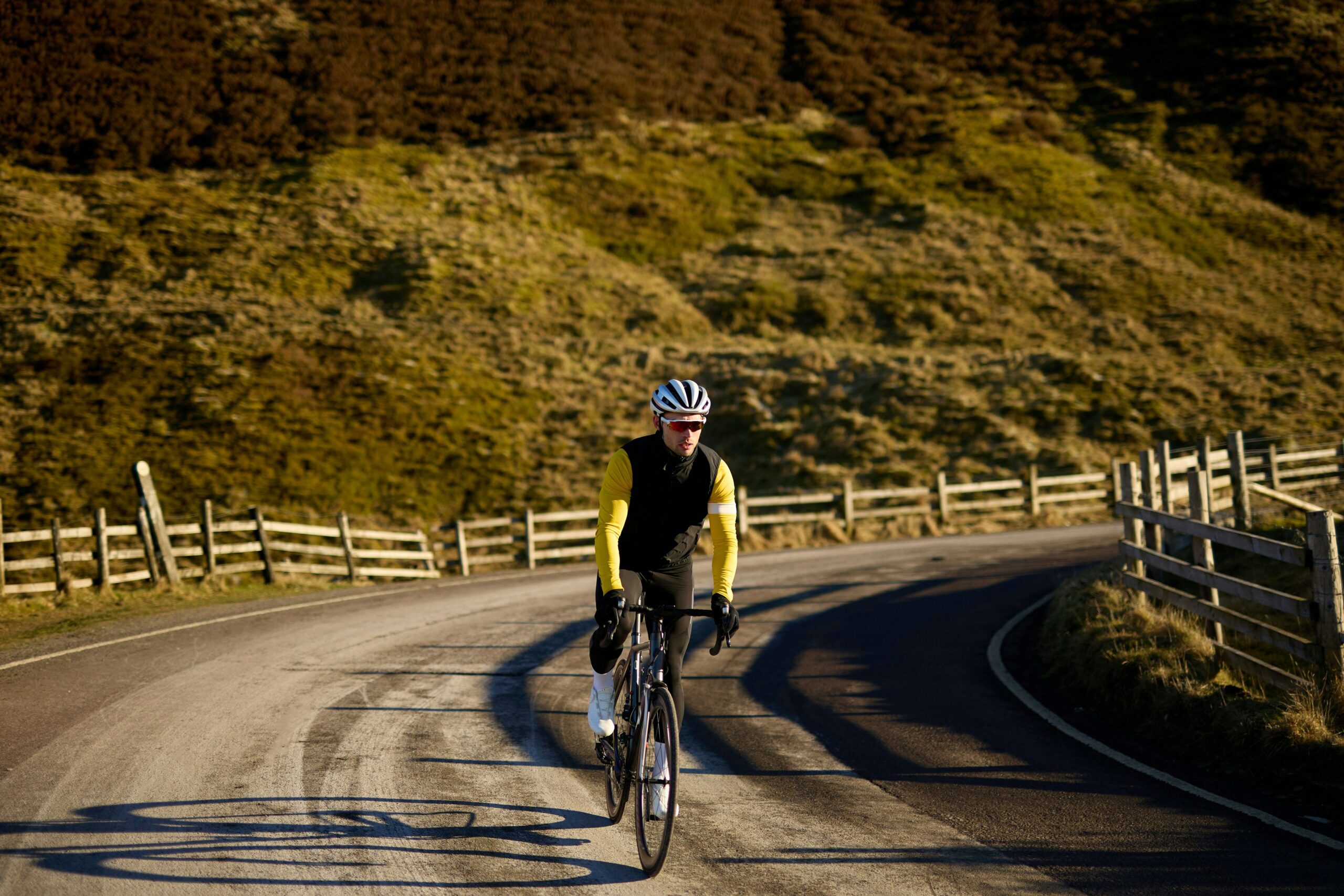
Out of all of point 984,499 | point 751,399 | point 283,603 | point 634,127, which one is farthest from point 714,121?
point 283,603

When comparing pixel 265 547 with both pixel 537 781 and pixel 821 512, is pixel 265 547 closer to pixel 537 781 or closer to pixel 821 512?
pixel 537 781

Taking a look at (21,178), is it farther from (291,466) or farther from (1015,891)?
(1015,891)

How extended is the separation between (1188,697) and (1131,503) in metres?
3.73

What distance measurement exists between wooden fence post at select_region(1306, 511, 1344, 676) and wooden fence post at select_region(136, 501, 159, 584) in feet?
50.4

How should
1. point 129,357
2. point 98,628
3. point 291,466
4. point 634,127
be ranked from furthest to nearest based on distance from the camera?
point 634,127
point 129,357
point 291,466
point 98,628

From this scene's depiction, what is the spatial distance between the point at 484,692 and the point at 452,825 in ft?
11.7

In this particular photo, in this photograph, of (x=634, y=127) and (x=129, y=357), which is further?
(x=634, y=127)

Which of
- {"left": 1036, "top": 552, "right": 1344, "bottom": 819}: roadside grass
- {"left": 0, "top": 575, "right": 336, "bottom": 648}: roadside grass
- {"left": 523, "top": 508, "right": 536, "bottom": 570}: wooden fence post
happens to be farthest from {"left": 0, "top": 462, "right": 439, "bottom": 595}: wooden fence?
{"left": 1036, "top": 552, "right": 1344, "bottom": 819}: roadside grass

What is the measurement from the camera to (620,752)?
18.9ft

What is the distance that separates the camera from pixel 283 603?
1515 cm

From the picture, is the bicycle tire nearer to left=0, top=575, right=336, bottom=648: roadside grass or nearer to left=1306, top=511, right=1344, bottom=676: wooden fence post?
left=1306, top=511, right=1344, bottom=676: wooden fence post

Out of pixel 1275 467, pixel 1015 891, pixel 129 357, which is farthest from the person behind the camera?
pixel 129 357

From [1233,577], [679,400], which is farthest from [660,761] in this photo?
[1233,577]

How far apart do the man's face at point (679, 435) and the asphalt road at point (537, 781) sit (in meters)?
2.13
